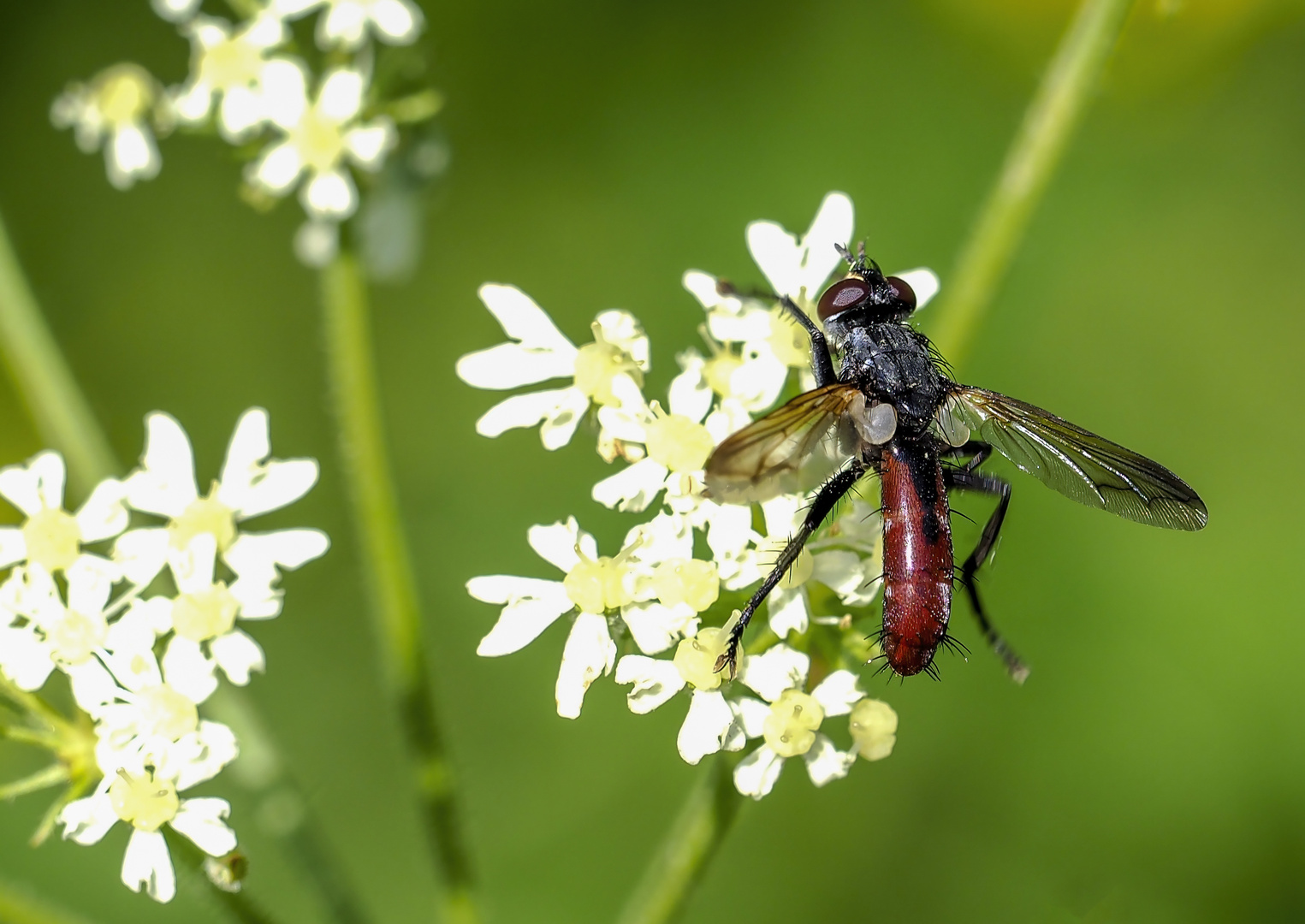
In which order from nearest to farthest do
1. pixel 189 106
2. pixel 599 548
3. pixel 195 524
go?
pixel 195 524 → pixel 189 106 → pixel 599 548

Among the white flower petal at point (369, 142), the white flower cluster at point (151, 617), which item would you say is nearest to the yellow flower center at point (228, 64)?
the white flower petal at point (369, 142)

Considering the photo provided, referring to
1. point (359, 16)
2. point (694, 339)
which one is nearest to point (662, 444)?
point (359, 16)

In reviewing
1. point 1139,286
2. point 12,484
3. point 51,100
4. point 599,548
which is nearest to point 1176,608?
point 1139,286

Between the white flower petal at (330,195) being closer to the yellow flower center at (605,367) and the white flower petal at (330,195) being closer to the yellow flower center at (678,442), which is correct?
the yellow flower center at (605,367)

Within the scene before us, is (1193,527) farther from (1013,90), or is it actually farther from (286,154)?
(1013,90)

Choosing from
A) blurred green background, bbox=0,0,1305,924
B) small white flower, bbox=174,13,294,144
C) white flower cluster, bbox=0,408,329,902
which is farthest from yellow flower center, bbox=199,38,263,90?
blurred green background, bbox=0,0,1305,924

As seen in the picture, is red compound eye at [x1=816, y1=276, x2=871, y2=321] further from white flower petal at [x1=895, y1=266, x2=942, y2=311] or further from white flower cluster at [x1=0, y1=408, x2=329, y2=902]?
white flower cluster at [x1=0, y1=408, x2=329, y2=902]
